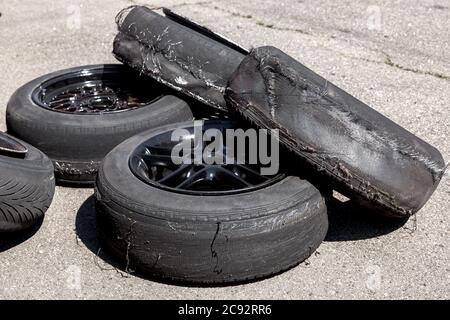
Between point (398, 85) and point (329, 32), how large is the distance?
1529 millimetres

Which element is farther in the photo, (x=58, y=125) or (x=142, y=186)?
(x=58, y=125)

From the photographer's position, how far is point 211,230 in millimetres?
3764

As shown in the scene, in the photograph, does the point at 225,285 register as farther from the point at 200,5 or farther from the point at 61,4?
the point at 61,4

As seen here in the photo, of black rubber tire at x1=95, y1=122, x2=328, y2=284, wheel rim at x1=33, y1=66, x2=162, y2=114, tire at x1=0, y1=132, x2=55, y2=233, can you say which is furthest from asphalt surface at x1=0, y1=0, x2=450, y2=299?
wheel rim at x1=33, y1=66, x2=162, y2=114

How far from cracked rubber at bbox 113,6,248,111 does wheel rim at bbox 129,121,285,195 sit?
0.66m

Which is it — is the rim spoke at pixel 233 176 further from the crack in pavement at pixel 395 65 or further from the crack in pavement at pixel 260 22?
the crack in pavement at pixel 260 22

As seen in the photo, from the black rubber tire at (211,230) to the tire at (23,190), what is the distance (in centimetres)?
38

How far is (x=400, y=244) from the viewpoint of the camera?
14.3 feet

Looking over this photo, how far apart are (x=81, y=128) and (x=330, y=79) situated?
8.66ft

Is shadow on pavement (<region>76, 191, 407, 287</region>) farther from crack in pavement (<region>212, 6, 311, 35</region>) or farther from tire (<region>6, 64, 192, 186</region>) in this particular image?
crack in pavement (<region>212, 6, 311, 35</region>)

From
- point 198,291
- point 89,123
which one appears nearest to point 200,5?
point 89,123

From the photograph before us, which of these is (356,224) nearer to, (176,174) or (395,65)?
(176,174)

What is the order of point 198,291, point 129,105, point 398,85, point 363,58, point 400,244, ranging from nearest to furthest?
point 198,291 → point 400,244 → point 129,105 → point 398,85 → point 363,58

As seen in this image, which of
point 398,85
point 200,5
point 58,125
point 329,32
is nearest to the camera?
point 58,125
